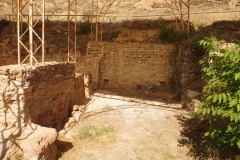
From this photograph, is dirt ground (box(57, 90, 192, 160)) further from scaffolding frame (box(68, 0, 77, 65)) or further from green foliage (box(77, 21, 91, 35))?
green foliage (box(77, 21, 91, 35))

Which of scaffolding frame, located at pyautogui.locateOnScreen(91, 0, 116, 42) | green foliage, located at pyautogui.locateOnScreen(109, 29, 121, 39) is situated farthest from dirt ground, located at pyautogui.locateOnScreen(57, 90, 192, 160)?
green foliage, located at pyautogui.locateOnScreen(109, 29, 121, 39)

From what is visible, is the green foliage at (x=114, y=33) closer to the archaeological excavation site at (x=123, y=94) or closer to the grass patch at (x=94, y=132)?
the archaeological excavation site at (x=123, y=94)

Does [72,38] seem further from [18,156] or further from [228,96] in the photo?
[228,96]

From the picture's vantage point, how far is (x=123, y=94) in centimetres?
1102

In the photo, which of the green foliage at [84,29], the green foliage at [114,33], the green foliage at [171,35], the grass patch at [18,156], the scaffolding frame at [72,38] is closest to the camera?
the grass patch at [18,156]

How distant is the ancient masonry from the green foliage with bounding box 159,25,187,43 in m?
8.33

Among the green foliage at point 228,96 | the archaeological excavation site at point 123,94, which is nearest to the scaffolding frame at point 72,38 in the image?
the archaeological excavation site at point 123,94

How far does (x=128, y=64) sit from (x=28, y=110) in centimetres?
807

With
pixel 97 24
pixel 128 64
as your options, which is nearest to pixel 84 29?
pixel 97 24

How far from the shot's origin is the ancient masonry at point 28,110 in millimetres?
4164

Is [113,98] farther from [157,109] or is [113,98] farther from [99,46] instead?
[99,46]

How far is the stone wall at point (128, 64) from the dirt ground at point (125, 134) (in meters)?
3.22

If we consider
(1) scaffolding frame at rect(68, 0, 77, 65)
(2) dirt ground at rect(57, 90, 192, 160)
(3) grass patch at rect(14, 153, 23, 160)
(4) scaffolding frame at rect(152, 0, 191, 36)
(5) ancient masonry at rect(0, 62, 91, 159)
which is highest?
(4) scaffolding frame at rect(152, 0, 191, 36)

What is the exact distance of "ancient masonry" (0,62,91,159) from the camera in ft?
13.7
